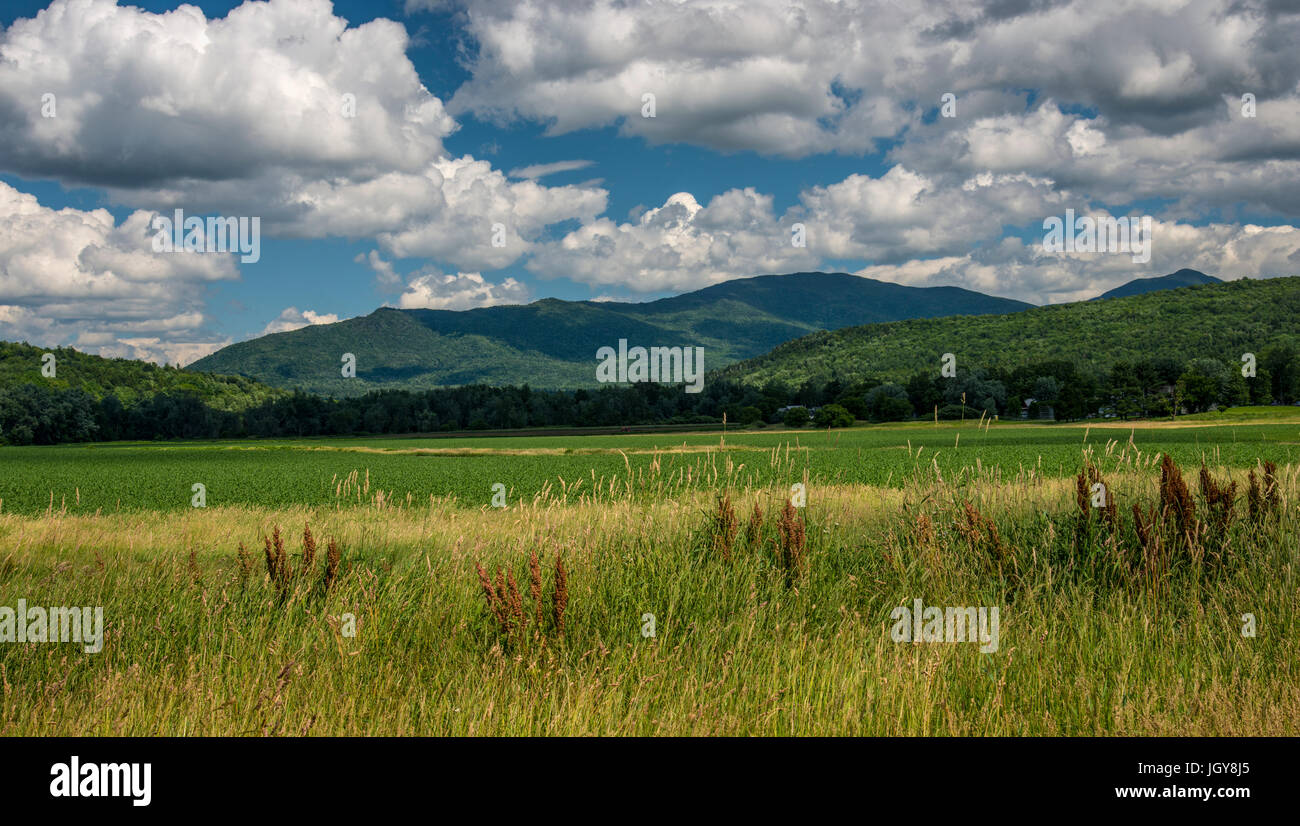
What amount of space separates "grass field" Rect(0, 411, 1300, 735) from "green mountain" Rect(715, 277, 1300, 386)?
13369cm

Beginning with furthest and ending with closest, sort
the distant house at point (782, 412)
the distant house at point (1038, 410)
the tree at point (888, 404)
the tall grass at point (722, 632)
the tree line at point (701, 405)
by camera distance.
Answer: the distant house at point (782, 412)
the tree at point (888, 404)
the distant house at point (1038, 410)
the tree line at point (701, 405)
the tall grass at point (722, 632)

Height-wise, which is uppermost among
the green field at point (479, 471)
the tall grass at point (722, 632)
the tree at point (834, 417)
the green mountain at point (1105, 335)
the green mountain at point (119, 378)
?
the green mountain at point (1105, 335)

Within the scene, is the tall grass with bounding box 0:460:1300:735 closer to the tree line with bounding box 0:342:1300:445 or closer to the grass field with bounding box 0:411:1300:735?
the grass field with bounding box 0:411:1300:735

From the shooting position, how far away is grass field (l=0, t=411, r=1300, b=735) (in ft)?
15.7

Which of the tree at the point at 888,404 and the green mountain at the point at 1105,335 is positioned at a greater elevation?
the green mountain at the point at 1105,335

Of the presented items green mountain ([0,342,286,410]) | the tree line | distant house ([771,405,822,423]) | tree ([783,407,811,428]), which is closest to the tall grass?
the tree line

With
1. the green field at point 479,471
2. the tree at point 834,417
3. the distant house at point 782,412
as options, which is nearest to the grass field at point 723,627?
the green field at point 479,471

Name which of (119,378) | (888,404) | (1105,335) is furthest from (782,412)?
(119,378)

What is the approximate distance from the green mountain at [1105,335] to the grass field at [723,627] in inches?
5263

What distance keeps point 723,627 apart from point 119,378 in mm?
158525

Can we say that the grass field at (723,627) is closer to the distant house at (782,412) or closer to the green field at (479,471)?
the green field at (479,471)

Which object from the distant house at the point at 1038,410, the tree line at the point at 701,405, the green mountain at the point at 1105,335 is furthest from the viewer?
the green mountain at the point at 1105,335

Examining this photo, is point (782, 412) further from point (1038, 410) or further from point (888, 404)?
point (1038, 410)

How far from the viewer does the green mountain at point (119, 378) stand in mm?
121312
